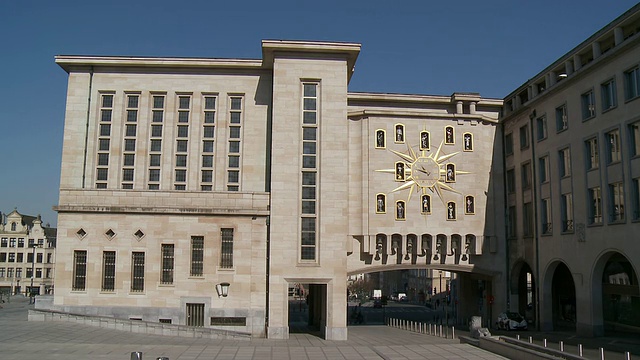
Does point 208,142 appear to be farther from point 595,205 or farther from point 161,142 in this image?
point 595,205

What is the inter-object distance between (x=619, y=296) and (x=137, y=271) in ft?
107

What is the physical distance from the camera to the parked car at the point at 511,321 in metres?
45.4

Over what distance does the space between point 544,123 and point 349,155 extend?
1537cm

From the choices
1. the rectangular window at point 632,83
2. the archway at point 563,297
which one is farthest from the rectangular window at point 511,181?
the rectangular window at point 632,83

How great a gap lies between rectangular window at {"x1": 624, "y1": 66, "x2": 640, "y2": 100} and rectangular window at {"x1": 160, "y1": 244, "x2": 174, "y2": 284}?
Result: 99.7 feet

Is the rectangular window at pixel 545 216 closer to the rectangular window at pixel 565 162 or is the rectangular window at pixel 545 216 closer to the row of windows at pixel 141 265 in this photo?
the rectangular window at pixel 565 162

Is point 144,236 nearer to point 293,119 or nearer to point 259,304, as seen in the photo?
point 259,304

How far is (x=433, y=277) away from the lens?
113m

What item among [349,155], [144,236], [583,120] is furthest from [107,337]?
[583,120]

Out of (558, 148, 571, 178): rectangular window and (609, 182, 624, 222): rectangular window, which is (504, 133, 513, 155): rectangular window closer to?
(558, 148, 571, 178): rectangular window

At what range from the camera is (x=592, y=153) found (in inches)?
1565

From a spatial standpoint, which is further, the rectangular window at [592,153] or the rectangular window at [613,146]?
the rectangular window at [592,153]

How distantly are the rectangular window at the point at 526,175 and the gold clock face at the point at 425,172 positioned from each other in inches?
279

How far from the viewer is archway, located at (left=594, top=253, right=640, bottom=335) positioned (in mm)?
38875
